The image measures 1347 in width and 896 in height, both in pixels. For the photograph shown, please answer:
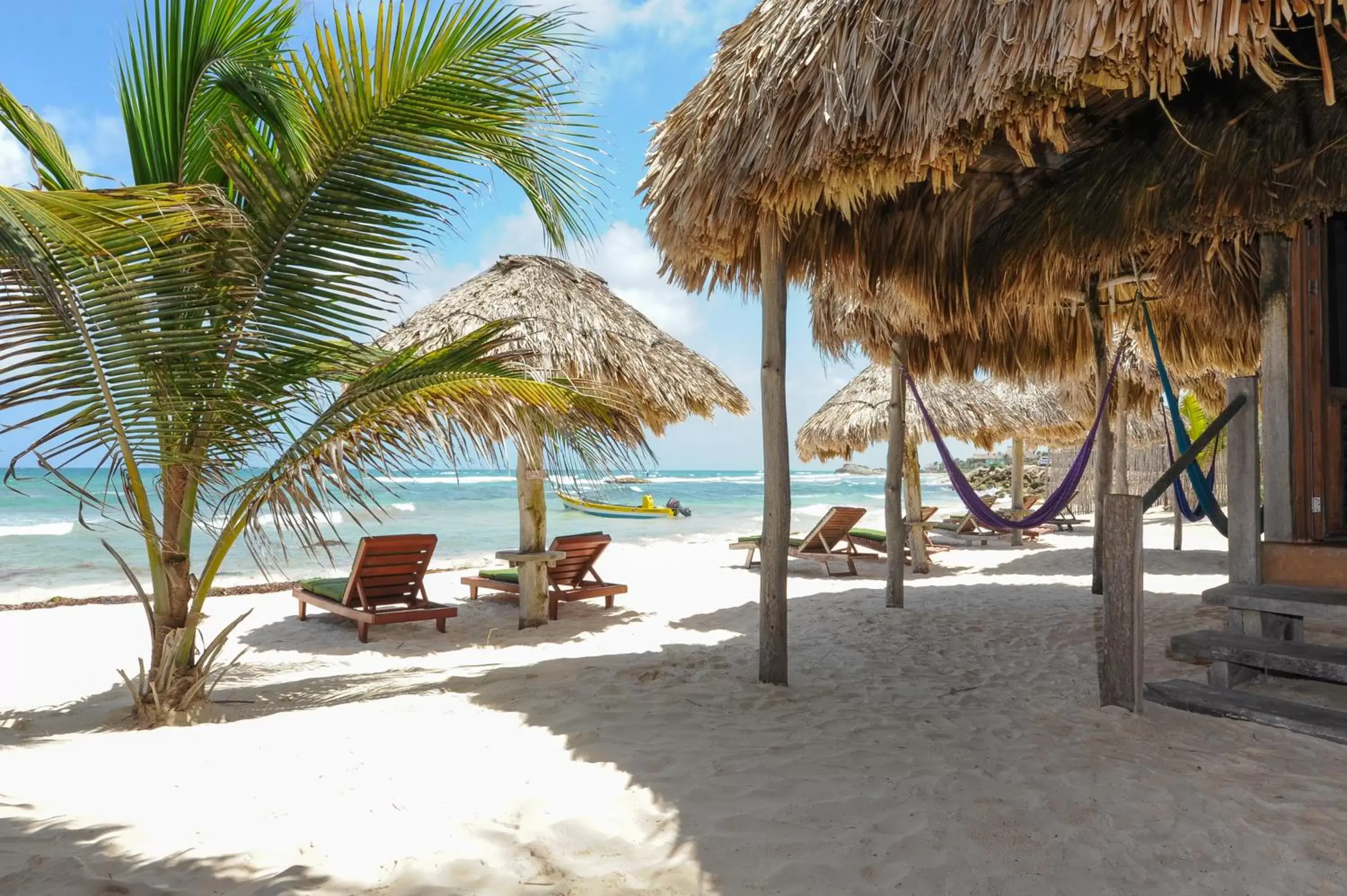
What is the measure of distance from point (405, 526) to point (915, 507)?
17.5m

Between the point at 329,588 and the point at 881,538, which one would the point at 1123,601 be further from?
the point at 881,538

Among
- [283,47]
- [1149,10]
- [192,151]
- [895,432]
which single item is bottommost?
[895,432]

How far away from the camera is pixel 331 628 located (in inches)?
252

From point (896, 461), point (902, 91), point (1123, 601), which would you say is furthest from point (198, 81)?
point (896, 461)

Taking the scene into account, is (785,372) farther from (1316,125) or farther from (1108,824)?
(1316,125)

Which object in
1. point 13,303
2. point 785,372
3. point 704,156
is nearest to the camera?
point 13,303

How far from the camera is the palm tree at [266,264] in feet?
9.24

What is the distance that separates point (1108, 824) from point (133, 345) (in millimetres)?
3580

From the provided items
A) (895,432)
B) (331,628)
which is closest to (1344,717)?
(895,432)

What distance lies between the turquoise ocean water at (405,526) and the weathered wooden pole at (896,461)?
7.98 feet

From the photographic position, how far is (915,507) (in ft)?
31.6

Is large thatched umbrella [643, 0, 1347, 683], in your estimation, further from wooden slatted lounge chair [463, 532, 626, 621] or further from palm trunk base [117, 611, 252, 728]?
wooden slatted lounge chair [463, 532, 626, 621]

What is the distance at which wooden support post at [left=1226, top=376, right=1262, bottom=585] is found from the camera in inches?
137

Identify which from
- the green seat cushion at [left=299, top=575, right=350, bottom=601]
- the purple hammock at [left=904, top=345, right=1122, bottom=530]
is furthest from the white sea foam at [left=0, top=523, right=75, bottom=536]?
the purple hammock at [left=904, top=345, right=1122, bottom=530]
